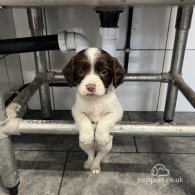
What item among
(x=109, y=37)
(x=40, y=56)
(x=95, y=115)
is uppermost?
(x=109, y=37)

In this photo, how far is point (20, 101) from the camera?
2.61 ft

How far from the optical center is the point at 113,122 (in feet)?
2.25

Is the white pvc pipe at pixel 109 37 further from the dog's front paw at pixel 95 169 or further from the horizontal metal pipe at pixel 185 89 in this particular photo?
the dog's front paw at pixel 95 169

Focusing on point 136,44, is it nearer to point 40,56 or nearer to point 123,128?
point 40,56

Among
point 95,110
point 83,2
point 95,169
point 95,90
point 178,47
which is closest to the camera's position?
point 83,2

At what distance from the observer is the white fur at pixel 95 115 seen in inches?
25.6

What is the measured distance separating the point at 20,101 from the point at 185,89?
610 millimetres

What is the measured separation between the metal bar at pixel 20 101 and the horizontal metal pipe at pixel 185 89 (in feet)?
1.90

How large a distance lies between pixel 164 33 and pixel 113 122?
2.16 ft

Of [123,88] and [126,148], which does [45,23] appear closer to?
[123,88]

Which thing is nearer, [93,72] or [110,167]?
[93,72]

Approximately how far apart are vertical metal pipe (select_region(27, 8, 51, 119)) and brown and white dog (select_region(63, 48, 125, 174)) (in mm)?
370

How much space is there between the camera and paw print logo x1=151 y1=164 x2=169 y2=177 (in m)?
0.86

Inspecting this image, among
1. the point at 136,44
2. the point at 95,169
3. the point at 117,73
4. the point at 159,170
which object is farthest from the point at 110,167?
→ the point at 136,44
